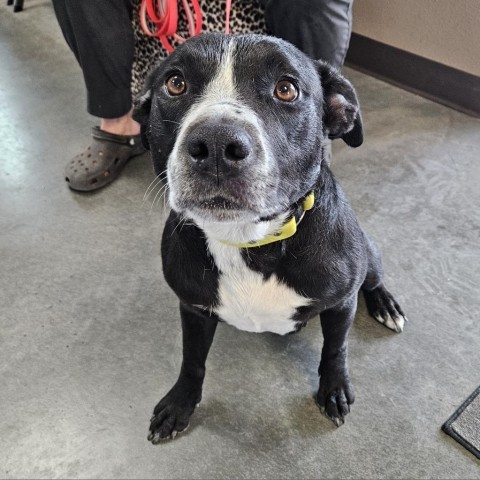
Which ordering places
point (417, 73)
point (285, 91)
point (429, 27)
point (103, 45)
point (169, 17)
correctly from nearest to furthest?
point (285, 91) < point (169, 17) < point (103, 45) < point (429, 27) < point (417, 73)

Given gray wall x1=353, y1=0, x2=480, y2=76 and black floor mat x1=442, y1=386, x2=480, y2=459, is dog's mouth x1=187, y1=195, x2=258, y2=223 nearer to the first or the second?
black floor mat x1=442, y1=386, x2=480, y2=459

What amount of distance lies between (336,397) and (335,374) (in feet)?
0.21

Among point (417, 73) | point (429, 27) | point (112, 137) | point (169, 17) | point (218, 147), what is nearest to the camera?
point (218, 147)

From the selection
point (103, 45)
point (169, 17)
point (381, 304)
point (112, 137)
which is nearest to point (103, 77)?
point (103, 45)

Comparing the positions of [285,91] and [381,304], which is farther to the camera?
[381,304]

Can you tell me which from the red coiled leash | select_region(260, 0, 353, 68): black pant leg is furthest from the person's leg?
select_region(260, 0, 353, 68): black pant leg

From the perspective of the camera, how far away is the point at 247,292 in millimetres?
1257

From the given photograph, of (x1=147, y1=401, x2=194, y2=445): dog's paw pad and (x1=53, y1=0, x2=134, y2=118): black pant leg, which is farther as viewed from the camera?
(x1=53, y1=0, x2=134, y2=118): black pant leg

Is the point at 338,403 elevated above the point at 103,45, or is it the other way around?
the point at 103,45

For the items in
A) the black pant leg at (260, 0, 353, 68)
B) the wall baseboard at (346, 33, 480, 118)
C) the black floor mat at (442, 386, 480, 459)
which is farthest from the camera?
the wall baseboard at (346, 33, 480, 118)

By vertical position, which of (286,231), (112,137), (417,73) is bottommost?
(112,137)

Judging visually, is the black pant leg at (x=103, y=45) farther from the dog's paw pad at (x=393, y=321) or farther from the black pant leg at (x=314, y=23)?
the dog's paw pad at (x=393, y=321)

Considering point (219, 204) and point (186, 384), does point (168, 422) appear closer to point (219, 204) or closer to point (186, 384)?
point (186, 384)

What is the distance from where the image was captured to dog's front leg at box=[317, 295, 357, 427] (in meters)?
1.42
